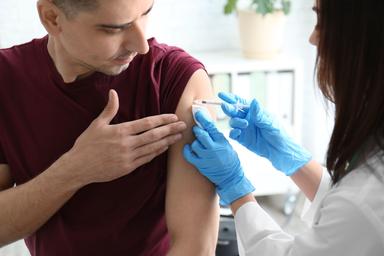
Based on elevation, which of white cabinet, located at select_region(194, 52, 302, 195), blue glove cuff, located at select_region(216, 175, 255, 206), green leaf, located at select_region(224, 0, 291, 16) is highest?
green leaf, located at select_region(224, 0, 291, 16)

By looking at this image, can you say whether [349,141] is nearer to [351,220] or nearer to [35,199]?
[351,220]

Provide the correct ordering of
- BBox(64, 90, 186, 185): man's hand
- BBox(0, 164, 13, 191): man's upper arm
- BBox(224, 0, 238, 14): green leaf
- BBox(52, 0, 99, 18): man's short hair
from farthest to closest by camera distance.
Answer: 1. BBox(224, 0, 238, 14): green leaf
2. BBox(0, 164, 13, 191): man's upper arm
3. BBox(64, 90, 186, 185): man's hand
4. BBox(52, 0, 99, 18): man's short hair

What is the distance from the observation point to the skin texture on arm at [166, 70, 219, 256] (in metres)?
1.31

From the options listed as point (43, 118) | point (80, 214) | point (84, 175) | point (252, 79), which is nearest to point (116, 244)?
point (80, 214)

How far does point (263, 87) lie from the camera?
306 cm

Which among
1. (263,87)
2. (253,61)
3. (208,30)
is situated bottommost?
(263,87)

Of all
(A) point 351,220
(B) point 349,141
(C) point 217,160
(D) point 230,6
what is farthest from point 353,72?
(D) point 230,6

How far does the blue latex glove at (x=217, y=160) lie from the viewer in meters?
1.34

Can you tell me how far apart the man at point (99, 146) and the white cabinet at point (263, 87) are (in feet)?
5.21

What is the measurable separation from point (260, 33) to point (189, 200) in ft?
6.14

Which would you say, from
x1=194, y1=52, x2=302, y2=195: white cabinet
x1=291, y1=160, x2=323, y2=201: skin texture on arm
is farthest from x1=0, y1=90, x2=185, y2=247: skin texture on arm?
x1=194, y1=52, x2=302, y2=195: white cabinet

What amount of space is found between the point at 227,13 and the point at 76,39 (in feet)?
6.23

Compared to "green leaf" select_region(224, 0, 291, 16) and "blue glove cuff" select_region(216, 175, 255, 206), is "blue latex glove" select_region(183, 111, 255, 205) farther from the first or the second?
"green leaf" select_region(224, 0, 291, 16)

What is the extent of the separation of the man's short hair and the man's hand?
210 millimetres
